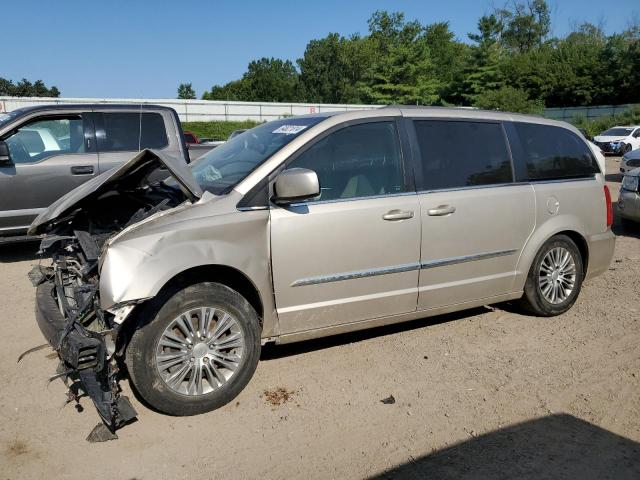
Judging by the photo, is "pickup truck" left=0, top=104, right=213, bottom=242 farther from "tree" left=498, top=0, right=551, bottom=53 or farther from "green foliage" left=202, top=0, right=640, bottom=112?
"tree" left=498, top=0, right=551, bottom=53

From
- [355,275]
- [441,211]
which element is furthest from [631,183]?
[355,275]

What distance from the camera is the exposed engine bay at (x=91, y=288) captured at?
10.4 ft

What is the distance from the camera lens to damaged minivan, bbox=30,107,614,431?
3.38 m

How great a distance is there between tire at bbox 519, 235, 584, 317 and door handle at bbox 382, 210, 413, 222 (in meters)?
1.52

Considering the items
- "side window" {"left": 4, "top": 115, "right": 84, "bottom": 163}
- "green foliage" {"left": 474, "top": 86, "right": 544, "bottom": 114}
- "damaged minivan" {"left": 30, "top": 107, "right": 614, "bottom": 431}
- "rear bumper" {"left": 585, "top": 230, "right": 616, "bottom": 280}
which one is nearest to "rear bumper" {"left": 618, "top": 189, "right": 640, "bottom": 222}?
"rear bumper" {"left": 585, "top": 230, "right": 616, "bottom": 280}

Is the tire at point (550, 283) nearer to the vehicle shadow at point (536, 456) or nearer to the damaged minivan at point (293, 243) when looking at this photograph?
the damaged minivan at point (293, 243)

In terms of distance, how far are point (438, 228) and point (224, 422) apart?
6.90ft

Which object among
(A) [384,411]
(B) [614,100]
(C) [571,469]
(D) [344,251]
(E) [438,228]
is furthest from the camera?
(B) [614,100]

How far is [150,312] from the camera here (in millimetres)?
3371

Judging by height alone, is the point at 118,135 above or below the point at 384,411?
above

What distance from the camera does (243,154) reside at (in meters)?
4.30

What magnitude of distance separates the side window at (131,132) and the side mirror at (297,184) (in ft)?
14.2

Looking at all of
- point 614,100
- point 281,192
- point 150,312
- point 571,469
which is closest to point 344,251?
point 281,192

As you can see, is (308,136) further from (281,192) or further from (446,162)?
(446,162)
